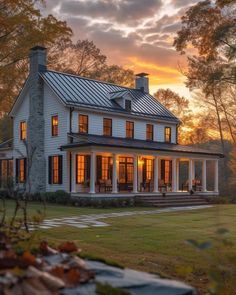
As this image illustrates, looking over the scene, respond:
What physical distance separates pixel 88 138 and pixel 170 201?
5.47m

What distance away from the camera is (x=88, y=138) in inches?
947

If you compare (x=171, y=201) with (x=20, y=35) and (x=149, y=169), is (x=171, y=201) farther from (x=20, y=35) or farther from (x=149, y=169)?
(x=20, y=35)

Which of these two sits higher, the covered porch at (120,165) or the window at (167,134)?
the window at (167,134)

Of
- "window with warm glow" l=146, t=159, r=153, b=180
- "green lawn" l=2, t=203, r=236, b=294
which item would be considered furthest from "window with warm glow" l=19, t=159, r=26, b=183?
"green lawn" l=2, t=203, r=236, b=294

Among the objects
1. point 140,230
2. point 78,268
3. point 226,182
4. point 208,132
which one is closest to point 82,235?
point 140,230

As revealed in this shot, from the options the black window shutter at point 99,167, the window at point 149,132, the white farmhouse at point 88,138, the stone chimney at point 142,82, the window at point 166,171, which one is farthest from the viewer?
the stone chimney at point 142,82

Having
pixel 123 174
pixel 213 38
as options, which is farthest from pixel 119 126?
pixel 213 38

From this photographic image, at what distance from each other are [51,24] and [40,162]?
311 inches

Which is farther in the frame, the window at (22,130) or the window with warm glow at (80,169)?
the window at (22,130)

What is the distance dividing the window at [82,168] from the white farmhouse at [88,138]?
6cm

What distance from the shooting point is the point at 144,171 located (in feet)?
94.8

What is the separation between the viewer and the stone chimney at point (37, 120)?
85.9ft

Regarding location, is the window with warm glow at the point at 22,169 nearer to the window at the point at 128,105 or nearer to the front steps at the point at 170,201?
the window at the point at 128,105

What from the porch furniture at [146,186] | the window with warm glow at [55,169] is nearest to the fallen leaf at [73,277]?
the window with warm glow at [55,169]
